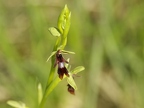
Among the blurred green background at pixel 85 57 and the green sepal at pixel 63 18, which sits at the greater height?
the blurred green background at pixel 85 57

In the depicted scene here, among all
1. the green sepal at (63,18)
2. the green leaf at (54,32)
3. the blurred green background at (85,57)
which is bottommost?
the green leaf at (54,32)

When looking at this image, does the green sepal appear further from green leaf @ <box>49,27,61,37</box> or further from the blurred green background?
the blurred green background

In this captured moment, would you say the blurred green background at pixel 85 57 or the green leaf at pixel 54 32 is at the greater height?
the blurred green background at pixel 85 57

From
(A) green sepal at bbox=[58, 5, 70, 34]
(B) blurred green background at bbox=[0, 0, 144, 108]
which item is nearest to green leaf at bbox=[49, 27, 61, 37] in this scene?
(A) green sepal at bbox=[58, 5, 70, 34]

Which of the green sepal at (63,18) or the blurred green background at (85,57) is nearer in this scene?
the green sepal at (63,18)

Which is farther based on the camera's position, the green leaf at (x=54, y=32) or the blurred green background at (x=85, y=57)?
the blurred green background at (x=85, y=57)

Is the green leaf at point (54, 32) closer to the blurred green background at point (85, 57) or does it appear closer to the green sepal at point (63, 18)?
the green sepal at point (63, 18)

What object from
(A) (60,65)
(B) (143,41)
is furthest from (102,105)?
(A) (60,65)

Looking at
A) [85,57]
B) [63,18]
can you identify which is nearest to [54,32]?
[63,18]

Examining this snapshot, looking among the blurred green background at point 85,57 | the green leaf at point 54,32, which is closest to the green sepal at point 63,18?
the green leaf at point 54,32

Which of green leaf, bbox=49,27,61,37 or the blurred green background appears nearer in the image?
green leaf, bbox=49,27,61,37
